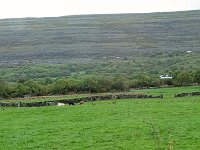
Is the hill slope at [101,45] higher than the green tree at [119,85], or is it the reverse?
the hill slope at [101,45]

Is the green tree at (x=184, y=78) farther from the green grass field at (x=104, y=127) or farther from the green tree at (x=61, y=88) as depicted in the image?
the green grass field at (x=104, y=127)

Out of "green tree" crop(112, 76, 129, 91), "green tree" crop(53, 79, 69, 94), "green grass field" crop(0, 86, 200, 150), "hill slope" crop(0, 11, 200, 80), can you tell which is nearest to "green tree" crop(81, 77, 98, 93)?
"green tree" crop(53, 79, 69, 94)

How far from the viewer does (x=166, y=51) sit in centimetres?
12512

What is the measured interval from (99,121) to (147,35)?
137 metres

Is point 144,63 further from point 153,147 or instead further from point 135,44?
point 153,147

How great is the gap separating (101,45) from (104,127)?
396 ft

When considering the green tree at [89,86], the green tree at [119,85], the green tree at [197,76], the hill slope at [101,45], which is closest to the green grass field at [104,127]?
the green tree at [89,86]

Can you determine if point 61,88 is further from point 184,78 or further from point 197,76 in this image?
point 197,76

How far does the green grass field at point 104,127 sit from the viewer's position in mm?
21938

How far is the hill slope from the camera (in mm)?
108250

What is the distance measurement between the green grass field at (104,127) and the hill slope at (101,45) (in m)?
55.6

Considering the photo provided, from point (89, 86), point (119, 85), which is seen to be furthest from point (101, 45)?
point (89, 86)

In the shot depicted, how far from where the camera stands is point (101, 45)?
145750 mm

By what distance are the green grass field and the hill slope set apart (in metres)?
55.6
